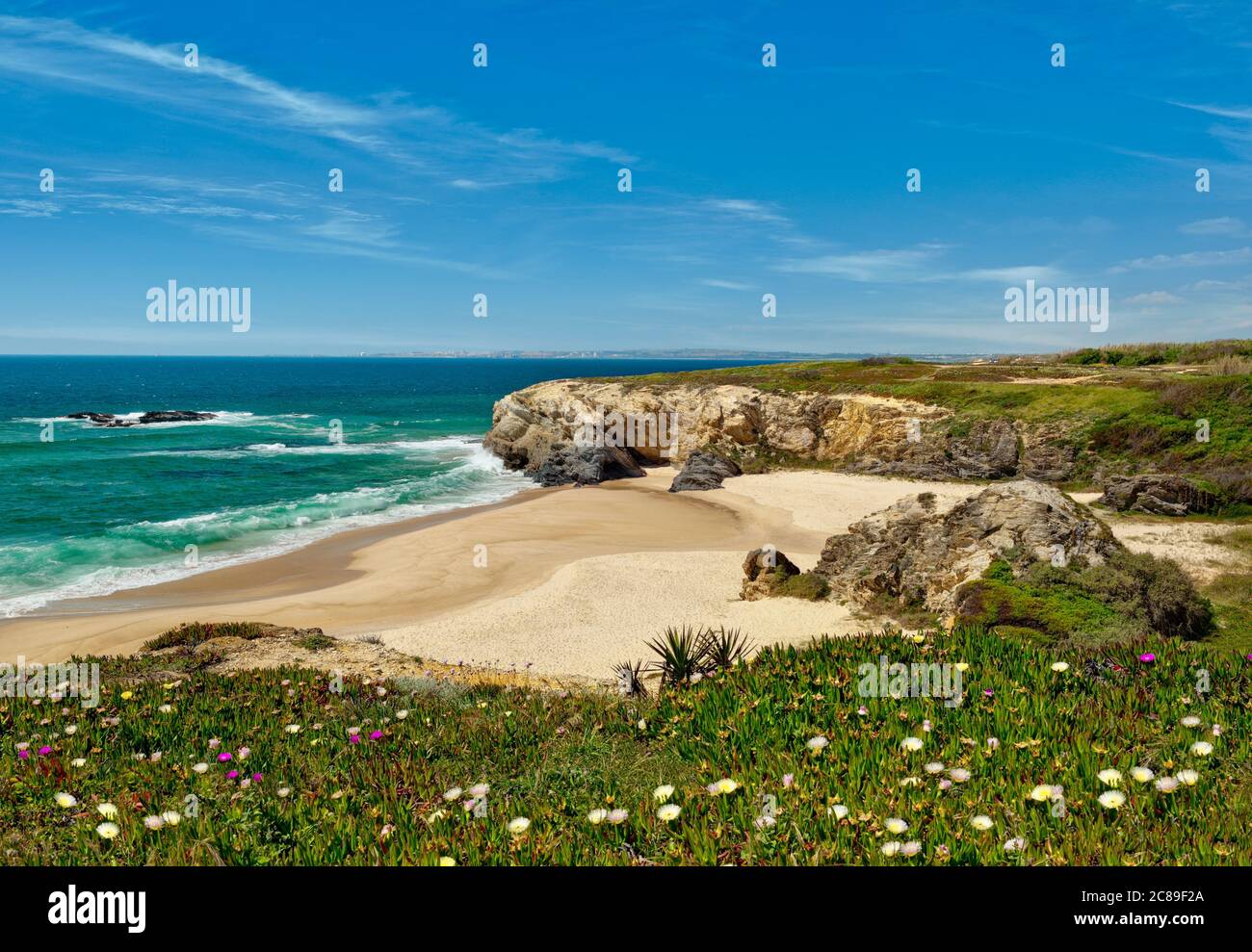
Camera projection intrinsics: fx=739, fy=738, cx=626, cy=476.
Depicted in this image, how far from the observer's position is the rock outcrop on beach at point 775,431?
4053 cm

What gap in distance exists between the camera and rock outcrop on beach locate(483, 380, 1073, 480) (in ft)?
133

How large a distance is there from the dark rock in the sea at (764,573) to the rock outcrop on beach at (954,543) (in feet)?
3.04

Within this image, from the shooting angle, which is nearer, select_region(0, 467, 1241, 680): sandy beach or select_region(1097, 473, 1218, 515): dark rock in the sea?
select_region(0, 467, 1241, 680): sandy beach

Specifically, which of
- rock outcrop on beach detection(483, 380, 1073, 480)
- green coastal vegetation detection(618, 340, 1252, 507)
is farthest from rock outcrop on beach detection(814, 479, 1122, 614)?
rock outcrop on beach detection(483, 380, 1073, 480)

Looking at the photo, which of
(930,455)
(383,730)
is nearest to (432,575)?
(383,730)

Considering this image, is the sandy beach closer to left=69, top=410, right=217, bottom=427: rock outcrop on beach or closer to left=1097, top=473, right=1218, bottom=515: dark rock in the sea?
→ left=1097, top=473, right=1218, bottom=515: dark rock in the sea

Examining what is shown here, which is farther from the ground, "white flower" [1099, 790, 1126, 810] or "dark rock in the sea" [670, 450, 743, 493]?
"white flower" [1099, 790, 1126, 810]

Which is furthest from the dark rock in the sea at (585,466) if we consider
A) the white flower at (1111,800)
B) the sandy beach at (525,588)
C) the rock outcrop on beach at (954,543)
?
the white flower at (1111,800)

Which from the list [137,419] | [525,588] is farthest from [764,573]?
[137,419]

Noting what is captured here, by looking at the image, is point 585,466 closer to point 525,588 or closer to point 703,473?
point 703,473

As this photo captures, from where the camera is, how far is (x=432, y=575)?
81.7 feet

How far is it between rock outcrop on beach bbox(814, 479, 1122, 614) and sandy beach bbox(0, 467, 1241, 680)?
1.59m
